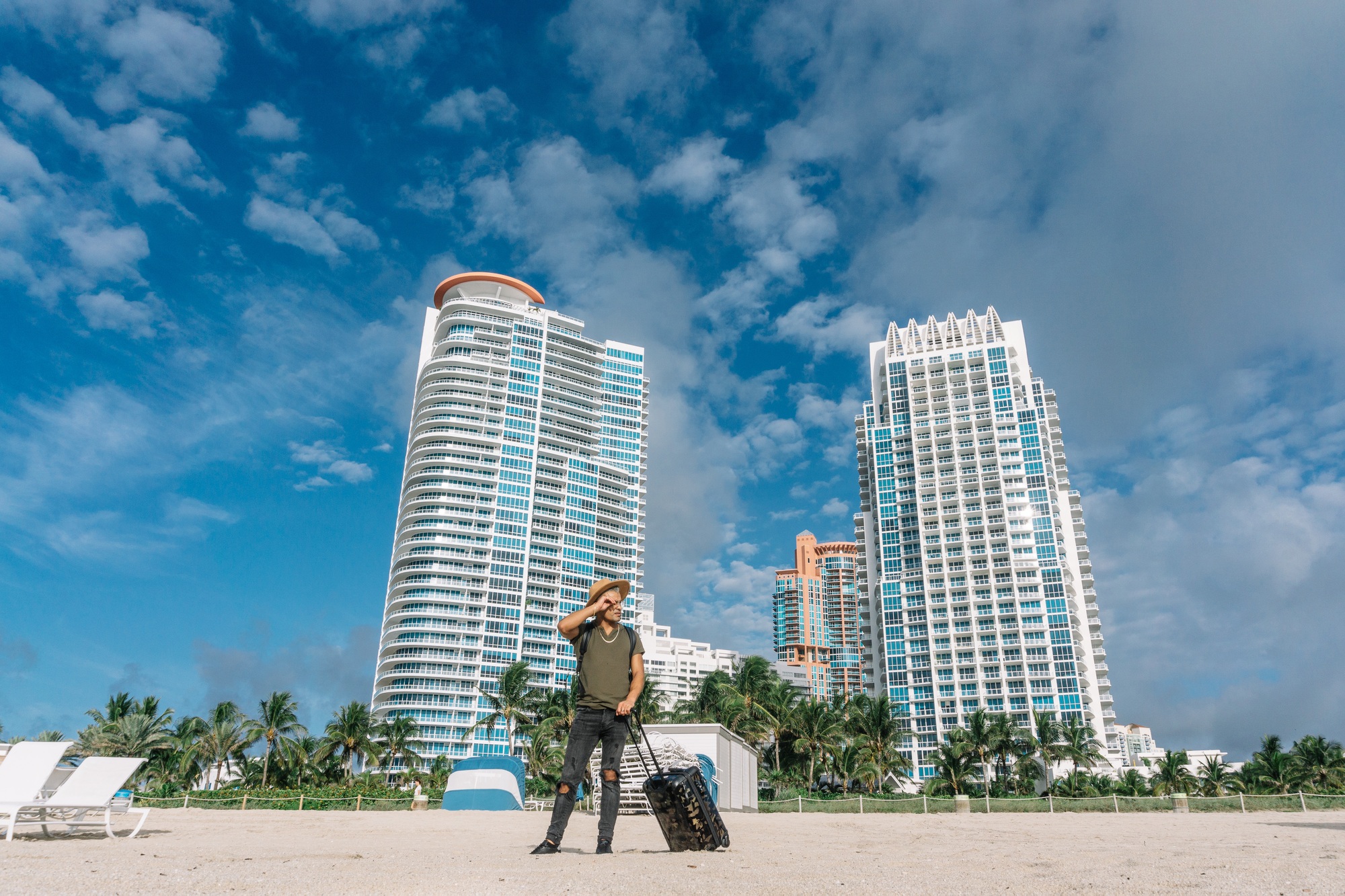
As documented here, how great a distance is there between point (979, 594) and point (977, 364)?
30.5m

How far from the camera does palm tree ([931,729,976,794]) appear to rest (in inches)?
2554

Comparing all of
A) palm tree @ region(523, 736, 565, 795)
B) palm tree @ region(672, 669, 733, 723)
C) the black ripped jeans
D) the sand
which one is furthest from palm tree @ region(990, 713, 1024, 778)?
the black ripped jeans

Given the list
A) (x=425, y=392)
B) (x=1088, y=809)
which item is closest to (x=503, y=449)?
(x=425, y=392)

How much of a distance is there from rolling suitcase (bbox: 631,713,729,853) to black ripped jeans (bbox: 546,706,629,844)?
26cm

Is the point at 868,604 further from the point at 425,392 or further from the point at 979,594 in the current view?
the point at 425,392

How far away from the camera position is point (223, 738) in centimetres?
5931

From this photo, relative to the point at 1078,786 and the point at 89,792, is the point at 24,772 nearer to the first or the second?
the point at 89,792

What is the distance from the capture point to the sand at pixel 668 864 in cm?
471

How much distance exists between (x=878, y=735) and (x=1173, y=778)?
75.6ft

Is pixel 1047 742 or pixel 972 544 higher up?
pixel 972 544

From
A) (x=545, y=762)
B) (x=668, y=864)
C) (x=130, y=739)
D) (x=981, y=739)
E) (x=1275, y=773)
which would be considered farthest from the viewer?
(x=981, y=739)

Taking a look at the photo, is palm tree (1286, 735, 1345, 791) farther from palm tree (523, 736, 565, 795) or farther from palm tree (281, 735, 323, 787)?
palm tree (281, 735, 323, 787)

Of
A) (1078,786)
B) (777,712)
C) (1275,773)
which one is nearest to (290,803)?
(777,712)

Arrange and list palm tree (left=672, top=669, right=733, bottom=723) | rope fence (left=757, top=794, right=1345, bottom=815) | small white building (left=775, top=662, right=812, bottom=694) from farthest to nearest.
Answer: small white building (left=775, top=662, right=812, bottom=694)
palm tree (left=672, top=669, right=733, bottom=723)
rope fence (left=757, top=794, right=1345, bottom=815)
